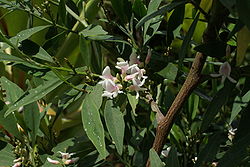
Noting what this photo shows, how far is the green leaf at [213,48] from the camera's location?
0.60m

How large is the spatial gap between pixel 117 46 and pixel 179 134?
19cm

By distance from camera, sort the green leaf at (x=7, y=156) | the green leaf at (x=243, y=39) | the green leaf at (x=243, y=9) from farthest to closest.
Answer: the green leaf at (x=7, y=156) < the green leaf at (x=243, y=39) < the green leaf at (x=243, y=9)

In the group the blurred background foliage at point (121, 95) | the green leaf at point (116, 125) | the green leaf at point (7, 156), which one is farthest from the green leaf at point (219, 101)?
the green leaf at point (7, 156)

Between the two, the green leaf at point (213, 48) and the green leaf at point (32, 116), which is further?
the green leaf at point (32, 116)

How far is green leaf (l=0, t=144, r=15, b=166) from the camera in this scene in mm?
768

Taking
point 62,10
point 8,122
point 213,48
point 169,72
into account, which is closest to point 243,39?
point 213,48

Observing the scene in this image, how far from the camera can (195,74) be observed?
0.64 metres

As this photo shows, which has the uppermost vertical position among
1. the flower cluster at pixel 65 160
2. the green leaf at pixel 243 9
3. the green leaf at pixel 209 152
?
the green leaf at pixel 243 9

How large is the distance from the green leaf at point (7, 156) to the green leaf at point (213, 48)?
36cm

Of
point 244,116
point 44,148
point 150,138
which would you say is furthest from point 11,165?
point 244,116

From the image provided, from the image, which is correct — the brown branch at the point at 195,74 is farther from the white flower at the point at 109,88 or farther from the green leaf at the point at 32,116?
the green leaf at the point at 32,116

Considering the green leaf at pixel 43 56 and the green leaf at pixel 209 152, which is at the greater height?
the green leaf at pixel 43 56

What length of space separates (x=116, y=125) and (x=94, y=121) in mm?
50

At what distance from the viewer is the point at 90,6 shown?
110 cm
